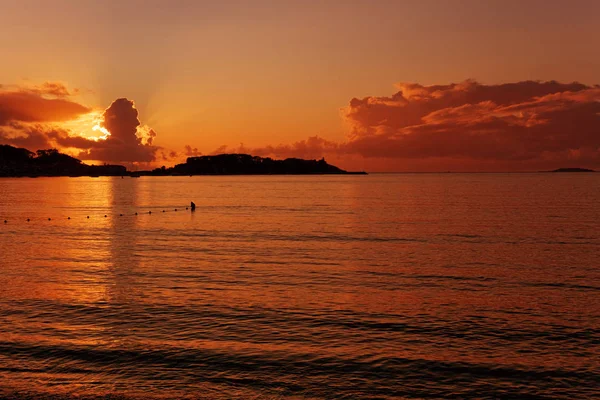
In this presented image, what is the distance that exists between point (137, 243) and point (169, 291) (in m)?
28.5

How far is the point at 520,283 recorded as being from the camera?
38.1 metres

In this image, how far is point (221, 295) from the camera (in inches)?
1326

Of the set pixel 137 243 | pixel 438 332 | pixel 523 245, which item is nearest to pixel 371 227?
pixel 523 245

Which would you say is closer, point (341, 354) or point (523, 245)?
point (341, 354)

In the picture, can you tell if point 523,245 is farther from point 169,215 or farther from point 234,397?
Result: point 169,215

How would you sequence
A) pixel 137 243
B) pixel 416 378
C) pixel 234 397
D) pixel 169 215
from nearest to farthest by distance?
pixel 234 397
pixel 416 378
pixel 137 243
pixel 169 215

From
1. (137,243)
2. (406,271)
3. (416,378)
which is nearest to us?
(416,378)

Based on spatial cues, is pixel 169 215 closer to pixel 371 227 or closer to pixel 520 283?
pixel 371 227

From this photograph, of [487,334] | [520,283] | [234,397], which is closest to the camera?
[234,397]

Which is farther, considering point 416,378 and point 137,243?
point 137,243

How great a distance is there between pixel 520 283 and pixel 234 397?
85.8 feet

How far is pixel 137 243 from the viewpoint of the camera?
61.6 meters

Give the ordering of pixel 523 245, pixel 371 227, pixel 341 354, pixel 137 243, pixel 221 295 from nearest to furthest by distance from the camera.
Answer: pixel 341 354 → pixel 221 295 → pixel 523 245 → pixel 137 243 → pixel 371 227

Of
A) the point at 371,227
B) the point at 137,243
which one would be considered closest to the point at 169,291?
the point at 137,243
